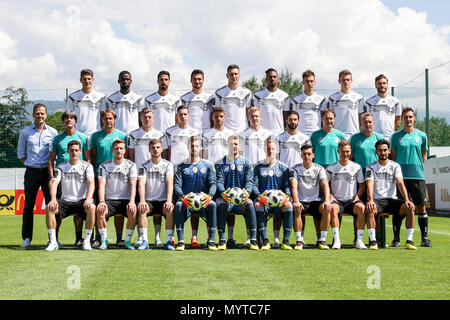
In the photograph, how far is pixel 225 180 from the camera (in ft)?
26.0

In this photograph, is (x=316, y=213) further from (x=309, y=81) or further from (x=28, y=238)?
(x=28, y=238)

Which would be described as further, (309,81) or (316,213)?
(309,81)

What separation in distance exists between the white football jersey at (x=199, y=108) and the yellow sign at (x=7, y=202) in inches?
633

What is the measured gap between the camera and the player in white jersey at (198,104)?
29.1 ft

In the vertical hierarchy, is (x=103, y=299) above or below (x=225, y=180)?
below

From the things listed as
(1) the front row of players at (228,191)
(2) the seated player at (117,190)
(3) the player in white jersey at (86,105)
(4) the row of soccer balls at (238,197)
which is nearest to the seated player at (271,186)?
(1) the front row of players at (228,191)

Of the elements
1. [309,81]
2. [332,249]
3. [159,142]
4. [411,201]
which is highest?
[309,81]

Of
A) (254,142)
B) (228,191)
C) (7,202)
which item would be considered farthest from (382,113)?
(7,202)

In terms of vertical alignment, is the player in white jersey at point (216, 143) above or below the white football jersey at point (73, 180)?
above

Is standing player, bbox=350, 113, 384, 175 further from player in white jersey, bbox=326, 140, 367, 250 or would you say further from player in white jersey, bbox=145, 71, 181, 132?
player in white jersey, bbox=145, 71, 181, 132

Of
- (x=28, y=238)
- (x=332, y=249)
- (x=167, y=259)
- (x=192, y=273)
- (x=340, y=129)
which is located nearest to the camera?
(x=192, y=273)

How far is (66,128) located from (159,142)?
4.49 ft

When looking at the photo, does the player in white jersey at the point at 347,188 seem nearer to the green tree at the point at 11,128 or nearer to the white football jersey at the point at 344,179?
the white football jersey at the point at 344,179
